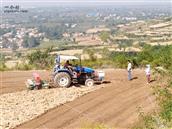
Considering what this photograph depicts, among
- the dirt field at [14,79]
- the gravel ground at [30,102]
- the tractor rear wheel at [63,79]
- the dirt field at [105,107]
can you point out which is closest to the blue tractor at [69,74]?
the tractor rear wheel at [63,79]

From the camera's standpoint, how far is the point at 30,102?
23.5m

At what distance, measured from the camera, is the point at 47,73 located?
32.0 m

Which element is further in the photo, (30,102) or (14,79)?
(14,79)

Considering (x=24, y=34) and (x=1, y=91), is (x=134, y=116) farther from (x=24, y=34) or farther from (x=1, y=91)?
(x=24, y=34)

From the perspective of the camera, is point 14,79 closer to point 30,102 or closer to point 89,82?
point 89,82

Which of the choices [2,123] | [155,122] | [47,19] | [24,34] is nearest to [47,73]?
[2,123]

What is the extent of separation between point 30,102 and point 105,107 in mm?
3886

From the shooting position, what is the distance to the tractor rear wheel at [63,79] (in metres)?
25.9

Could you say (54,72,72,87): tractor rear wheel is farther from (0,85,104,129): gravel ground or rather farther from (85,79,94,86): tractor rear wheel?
(85,79,94,86): tractor rear wheel

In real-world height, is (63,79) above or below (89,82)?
above

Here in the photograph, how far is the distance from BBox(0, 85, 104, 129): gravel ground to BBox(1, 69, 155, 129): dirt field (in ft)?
1.62

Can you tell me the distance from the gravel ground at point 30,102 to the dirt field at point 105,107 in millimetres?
494

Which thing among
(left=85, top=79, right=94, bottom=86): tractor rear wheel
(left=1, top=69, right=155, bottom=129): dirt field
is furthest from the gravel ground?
(left=1, top=69, right=155, bottom=129): dirt field

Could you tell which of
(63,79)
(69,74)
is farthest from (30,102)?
(69,74)
